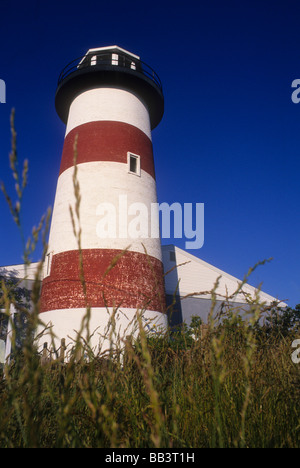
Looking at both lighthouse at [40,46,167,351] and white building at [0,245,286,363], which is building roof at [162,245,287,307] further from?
lighthouse at [40,46,167,351]

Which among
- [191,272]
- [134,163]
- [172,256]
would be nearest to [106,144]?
[134,163]

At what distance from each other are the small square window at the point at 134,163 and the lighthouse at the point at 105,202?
4 cm

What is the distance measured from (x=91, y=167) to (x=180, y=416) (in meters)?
9.86

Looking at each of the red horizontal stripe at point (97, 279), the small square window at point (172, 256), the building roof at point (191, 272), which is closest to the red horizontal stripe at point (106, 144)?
the red horizontal stripe at point (97, 279)

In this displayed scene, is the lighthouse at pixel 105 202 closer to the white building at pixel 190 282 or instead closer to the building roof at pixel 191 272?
the white building at pixel 190 282

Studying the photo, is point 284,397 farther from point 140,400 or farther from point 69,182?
point 69,182

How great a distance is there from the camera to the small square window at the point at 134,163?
36.9ft

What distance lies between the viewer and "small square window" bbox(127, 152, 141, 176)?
11.2 metres

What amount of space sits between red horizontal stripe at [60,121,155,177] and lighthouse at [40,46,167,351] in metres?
0.04

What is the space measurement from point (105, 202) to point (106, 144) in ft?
7.45

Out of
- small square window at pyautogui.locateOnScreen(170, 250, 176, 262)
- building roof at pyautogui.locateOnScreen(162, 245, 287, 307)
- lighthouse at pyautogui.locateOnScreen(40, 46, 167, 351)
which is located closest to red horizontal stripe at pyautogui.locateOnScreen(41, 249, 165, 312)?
lighthouse at pyautogui.locateOnScreen(40, 46, 167, 351)
